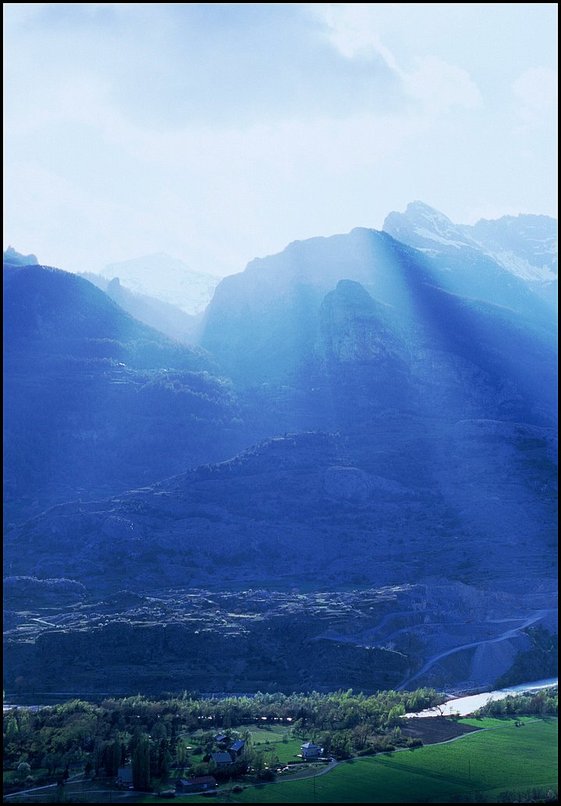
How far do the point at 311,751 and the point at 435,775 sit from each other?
387 inches

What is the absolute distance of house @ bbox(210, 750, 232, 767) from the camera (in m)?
86.8

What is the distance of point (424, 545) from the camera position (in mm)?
188875

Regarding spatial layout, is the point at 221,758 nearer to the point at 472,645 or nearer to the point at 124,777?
the point at 124,777

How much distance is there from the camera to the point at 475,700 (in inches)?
4808

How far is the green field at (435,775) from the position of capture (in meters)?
80.7

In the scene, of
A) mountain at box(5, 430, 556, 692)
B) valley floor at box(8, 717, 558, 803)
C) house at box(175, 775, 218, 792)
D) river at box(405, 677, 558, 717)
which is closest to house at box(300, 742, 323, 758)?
valley floor at box(8, 717, 558, 803)

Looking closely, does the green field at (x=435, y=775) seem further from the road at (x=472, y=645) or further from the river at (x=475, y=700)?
the road at (x=472, y=645)

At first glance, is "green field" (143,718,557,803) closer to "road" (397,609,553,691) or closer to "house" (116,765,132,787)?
"house" (116,765,132,787)

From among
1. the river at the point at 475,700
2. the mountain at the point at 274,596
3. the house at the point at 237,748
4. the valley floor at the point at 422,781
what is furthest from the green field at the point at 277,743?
the mountain at the point at 274,596

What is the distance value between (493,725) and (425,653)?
3499cm

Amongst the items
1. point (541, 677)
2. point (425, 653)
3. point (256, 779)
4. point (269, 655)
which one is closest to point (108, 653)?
point (269, 655)

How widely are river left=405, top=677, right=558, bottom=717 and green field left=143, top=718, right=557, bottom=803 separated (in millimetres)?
13083

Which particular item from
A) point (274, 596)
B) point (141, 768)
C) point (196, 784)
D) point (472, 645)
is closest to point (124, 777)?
point (141, 768)

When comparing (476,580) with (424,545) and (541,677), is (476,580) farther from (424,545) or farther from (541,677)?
(541,677)
